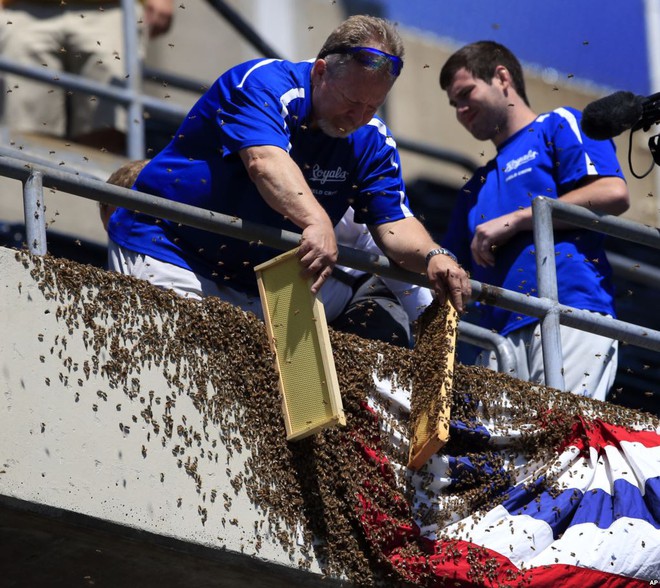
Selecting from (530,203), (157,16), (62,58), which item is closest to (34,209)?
(530,203)

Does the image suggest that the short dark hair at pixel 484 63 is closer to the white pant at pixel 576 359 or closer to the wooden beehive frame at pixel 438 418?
the white pant at pixel 576 359

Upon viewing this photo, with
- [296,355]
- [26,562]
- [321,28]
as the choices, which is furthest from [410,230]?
[321,28]

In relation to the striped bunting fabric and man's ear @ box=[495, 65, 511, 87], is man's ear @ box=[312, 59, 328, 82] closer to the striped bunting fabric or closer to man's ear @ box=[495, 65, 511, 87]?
the striped bunting fabric

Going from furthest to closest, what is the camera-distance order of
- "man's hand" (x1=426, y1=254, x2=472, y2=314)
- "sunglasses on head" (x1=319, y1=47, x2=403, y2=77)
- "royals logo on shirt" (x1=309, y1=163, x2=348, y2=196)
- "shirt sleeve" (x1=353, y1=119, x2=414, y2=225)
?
"shirt sleeve" (x1=353, y1=119, x2=414, y2=225) < "royals logo on shirt" (x1=309, y1=163, x2=348, y2=196) < "sunglasses on head" (x1=319, y1=47, x2=403, y2=77) < "man's hand" (x1=426, y1=254, x2=472, y2=314)

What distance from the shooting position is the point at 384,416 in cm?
553

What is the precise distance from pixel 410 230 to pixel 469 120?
4.38 feet

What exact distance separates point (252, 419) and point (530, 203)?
6.39ft

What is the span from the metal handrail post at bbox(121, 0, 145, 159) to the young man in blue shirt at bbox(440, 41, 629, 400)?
9.31 feet

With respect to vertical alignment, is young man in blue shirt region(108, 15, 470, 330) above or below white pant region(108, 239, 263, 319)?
above

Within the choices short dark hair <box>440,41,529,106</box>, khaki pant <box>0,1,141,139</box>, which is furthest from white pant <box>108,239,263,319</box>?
khaki pant <box>0,1,141,139</box>

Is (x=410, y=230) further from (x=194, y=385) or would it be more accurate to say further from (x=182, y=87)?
(x=182, y=87)

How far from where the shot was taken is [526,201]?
6645 millimetres

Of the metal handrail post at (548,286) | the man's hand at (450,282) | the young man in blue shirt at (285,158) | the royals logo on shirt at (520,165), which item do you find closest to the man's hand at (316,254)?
the young man in blue shirt at (285,158)

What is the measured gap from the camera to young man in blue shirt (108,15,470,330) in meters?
5.59
